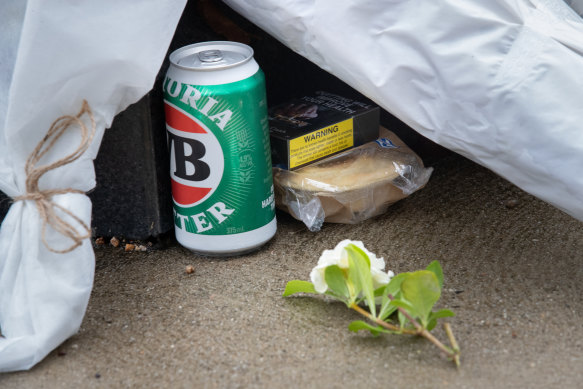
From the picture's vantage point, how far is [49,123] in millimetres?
960

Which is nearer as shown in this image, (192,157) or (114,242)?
(192,157)

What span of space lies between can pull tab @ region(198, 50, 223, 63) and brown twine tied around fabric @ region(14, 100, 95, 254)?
247 millimetres

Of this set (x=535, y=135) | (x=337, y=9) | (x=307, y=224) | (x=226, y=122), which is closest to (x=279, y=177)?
(x=307, y=224)

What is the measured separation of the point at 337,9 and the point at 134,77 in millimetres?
336

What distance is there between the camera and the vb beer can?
3.66ft

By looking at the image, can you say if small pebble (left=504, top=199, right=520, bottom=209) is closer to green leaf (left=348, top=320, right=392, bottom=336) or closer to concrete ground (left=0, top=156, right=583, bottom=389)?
concrete ground (left=0, top=156, right=583, bottom=389)

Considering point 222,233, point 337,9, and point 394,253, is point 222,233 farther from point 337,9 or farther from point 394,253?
point 337,9

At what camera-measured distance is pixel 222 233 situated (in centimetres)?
119

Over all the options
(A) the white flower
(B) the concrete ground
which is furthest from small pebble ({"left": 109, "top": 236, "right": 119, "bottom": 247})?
(A) the white flower

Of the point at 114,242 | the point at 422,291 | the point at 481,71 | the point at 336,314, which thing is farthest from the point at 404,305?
the point at 114,242

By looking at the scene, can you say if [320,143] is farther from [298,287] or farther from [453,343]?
[453,343]

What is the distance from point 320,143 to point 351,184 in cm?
10

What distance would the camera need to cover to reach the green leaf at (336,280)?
3.24 feet

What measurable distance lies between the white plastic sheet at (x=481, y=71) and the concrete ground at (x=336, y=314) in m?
0.17
